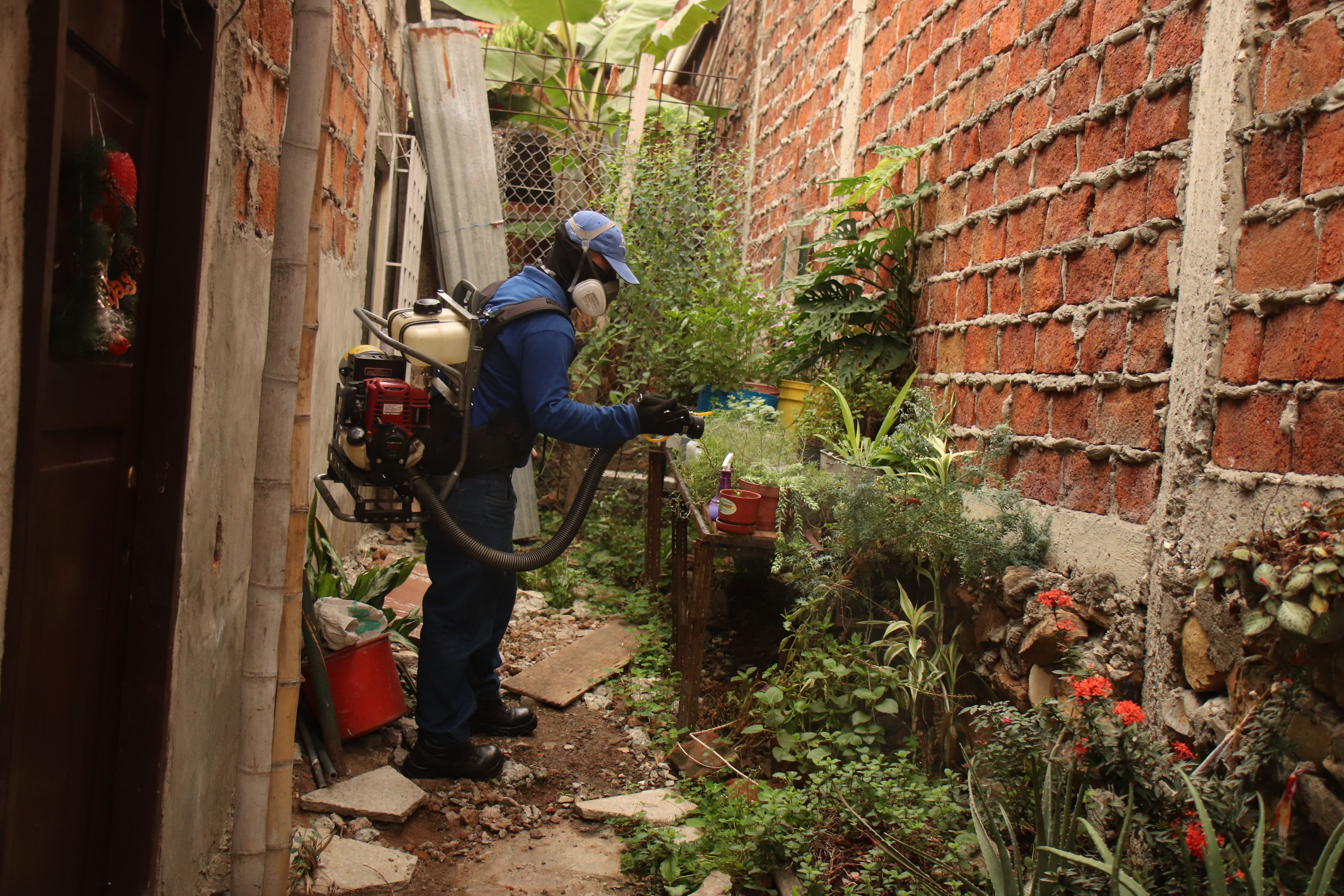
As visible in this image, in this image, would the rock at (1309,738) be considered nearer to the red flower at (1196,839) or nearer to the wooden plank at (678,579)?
the red flower at (1196,839)

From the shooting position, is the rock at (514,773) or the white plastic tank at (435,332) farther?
the rock at (514,773)

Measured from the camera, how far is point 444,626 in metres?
3.46

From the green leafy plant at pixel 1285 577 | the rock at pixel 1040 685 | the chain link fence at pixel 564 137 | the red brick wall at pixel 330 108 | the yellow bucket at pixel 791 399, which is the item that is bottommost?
the rock at pixel 1040 685

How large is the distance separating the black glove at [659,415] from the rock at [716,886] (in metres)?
1.54

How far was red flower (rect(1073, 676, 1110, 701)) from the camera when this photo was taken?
2.13m

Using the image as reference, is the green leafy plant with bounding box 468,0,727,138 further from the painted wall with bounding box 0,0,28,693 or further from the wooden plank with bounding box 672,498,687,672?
the painted wall with bounding box 0,0,28,693

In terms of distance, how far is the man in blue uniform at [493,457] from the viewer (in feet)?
11.0

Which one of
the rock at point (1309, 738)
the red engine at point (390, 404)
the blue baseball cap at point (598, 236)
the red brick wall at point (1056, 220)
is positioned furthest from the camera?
the blue baseball cap at point (598, 236)

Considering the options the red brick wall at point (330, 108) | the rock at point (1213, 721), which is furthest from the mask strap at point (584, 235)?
the rock at point (1213, 721)

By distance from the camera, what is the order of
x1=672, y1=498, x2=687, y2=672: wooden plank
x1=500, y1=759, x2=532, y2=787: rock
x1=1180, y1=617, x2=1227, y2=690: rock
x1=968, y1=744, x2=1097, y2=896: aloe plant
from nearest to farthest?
x1=968, y1=744, x2=1097, y2=896: aloe plant, x1=1180, y1=617, x2=1227, y2=690: rock, x1=500, y1=759, x2=532, y2=787: rock, x1=672, y1=498, x2=687, y2=672: wooden plank

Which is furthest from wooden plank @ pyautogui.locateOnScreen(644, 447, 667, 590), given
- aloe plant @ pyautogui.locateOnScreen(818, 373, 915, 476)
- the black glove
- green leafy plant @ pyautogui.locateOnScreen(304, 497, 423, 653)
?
the black glove

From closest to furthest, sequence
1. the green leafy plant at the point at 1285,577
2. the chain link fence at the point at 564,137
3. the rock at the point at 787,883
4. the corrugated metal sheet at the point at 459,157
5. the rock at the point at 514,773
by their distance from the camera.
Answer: the green leafy plant at the point at 1285,577, the rock at the point at 787,883, the rock at the point at 514,773, the corrugated metal sheet at the point at 459,157, the chain link fence at the point at 564,137

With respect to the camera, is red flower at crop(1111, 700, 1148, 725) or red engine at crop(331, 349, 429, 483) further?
red engine at crop(331, 349, 429, 483)

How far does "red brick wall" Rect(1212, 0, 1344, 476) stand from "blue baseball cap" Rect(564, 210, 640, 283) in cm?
210
